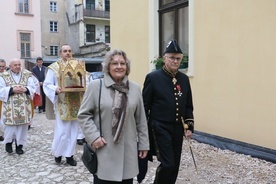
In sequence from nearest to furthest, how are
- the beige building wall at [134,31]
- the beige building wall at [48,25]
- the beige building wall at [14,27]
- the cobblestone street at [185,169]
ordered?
the cobblestone street at [185,169] → the beige building wall at [134,31] → the beige building wall at [14,27] → the beige building wall at [48,25]

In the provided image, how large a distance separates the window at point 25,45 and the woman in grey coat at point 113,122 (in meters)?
24.5

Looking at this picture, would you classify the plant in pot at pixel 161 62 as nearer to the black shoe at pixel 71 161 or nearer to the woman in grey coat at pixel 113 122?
the black shoe at pixel 71 161

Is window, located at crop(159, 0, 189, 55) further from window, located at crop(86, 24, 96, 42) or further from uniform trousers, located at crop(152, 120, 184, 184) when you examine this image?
window, located at crop(86, 24, 96, 42)

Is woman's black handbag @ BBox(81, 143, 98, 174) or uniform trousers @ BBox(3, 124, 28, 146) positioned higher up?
woman's black handbag @ BBox(81, 143, 98, 174)

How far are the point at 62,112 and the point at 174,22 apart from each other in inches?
144

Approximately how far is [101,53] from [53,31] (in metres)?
9.67

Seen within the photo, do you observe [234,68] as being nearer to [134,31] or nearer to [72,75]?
[72,75]

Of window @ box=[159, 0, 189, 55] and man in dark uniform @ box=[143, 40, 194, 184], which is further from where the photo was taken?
window @ box=[159, 0, 189, 55]

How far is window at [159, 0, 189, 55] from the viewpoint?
24.4ft

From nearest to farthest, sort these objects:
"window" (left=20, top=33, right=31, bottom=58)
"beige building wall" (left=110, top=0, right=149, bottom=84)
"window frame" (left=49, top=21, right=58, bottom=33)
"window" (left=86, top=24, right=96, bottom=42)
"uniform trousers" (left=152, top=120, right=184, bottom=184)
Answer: "uniform trousers" (left=152, top=120, right=184, bottom=184)
"beige building wall" (left=110, top=0, right=149, bottom=84)
"window" (left=20, top=33, right=31, bottom=58)
"window" (left=86, top=24, right=96, bottom=42)
"window frame" (left=49, top=21, right=58, bottom=33)

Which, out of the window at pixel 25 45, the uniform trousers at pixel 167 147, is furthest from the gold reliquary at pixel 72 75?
A: the window at pixel 25 45

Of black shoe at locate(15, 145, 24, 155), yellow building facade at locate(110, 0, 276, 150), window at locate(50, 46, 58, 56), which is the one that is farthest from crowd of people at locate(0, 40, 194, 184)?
window at locate(50, 46, 58, 56)

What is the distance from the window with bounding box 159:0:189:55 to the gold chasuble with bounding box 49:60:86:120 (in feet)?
9.55

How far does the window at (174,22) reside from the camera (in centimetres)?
744
